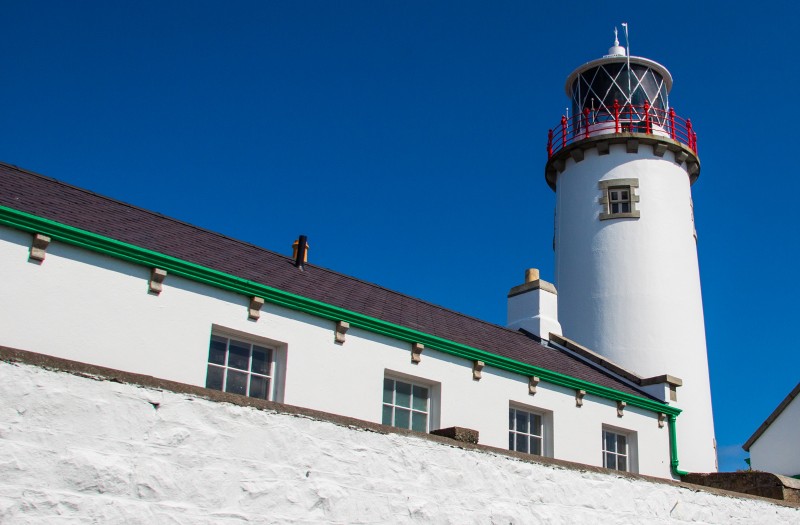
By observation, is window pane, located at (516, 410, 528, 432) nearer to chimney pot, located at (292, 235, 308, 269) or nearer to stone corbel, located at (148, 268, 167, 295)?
chimney pot, located at (292, 235, 308, 269)

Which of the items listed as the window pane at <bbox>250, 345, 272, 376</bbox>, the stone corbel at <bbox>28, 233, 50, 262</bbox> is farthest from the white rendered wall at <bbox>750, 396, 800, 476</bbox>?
the stone corbel at <bbox>28, 233, 50, 262</bbox>

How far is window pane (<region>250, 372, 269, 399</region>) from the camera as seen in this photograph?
1331 centimetres

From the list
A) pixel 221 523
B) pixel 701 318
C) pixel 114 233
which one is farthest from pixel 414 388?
pixel 701 318

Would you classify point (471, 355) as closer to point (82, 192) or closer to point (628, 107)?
point (82, 192)

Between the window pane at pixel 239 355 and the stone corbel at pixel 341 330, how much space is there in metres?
1.51

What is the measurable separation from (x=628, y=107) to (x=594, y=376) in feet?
39.1

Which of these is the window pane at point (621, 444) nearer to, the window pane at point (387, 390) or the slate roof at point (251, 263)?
the slate roof at point (251, 263)

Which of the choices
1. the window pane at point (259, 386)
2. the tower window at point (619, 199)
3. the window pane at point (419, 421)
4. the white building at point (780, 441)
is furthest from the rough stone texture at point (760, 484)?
the tower window at point (619, 199)

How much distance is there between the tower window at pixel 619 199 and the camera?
26.9 meters

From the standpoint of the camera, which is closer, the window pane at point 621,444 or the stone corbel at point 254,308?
the stone corbel at point 254,308

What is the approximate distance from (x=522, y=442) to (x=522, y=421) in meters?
0.40

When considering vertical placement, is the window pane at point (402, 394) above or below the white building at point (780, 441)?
below

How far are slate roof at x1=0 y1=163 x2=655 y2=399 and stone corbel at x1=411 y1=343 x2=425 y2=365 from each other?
61cm

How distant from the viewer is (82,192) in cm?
1462
